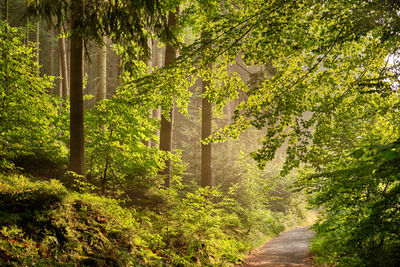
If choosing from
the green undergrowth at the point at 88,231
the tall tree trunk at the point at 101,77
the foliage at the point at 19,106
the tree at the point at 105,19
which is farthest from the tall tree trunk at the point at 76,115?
the tall tree trunk at the point at 101,77

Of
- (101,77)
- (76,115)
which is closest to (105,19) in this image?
(76,115)

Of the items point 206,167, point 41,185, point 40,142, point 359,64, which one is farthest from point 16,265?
point 206,167

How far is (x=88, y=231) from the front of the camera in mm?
4961

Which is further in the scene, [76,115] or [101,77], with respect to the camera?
[101,77]

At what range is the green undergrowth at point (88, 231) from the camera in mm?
4012

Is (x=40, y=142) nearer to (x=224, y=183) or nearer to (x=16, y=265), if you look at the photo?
(x=16, y=265)

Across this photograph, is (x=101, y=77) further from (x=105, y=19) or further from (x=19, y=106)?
(x=105, y=19)

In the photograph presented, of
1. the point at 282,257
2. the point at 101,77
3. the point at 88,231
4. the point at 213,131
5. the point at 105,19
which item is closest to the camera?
the point at 88,231

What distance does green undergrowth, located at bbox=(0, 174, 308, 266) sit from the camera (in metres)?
4.01

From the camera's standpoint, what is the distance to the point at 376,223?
326 centimetres

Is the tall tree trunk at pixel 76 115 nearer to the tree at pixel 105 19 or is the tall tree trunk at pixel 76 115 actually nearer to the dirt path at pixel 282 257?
the tree at pixel 105 19

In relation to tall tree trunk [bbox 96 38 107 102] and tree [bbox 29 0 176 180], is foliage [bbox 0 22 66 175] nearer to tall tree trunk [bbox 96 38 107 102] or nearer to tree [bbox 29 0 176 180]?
tree [bbox 29 0 176 180]

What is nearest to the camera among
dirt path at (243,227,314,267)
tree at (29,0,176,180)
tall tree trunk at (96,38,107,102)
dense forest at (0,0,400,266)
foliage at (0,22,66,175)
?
dense forest at (0,0,400,266)

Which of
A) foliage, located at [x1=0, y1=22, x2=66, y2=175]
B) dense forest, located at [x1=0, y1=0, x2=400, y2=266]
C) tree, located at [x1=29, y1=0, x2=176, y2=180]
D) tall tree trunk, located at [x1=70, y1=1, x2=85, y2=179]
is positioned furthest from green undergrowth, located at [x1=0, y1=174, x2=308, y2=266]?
tree, located at [x1=29, y1=0, x2=176, y2=180]
